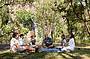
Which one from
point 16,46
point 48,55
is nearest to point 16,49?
point 16,46

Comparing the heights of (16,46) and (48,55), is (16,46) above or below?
above

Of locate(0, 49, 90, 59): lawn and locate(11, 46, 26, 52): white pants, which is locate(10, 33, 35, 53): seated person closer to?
locate(11, 46, 26, 52): white pants

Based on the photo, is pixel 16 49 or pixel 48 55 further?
pixel 16 49

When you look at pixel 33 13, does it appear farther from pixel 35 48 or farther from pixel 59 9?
pixel 35 48

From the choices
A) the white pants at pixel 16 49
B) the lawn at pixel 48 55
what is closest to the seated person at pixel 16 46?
the white pants at pixel 16 49

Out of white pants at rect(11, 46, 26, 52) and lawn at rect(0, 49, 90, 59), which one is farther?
white pants at rect(11, 46, 26, 52)

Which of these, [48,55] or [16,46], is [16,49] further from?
[48,55]

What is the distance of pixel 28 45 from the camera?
39.6 ft

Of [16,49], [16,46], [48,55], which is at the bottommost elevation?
[48,55]

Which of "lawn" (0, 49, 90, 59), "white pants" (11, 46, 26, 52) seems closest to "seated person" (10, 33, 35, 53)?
"white pants" (11, 46, 26, 52)

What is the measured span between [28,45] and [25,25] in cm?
1282

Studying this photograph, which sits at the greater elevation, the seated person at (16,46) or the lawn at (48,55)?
the seated person at (16,46)

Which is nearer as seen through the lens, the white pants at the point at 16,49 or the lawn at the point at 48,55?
the lawn at the point at 48,55

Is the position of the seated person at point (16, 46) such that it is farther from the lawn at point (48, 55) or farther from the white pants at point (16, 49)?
the lawn at point (48, 55)
